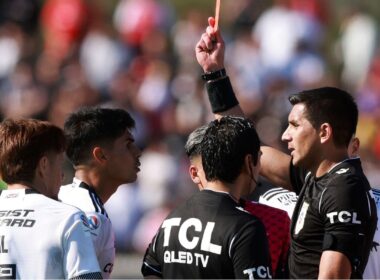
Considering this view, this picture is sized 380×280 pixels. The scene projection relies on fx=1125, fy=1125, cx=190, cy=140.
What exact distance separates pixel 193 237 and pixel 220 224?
148 mm

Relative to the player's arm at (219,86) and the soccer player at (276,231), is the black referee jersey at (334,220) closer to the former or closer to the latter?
the soccer player at (276,231)

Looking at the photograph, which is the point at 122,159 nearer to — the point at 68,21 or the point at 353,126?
the point at 353,126

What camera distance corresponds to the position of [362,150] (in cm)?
1279

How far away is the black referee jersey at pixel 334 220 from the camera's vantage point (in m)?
5.25

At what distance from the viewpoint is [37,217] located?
16.2 feet

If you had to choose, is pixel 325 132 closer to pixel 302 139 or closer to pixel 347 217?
pixel 302 139

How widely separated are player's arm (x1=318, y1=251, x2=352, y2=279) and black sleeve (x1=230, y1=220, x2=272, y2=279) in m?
0.45

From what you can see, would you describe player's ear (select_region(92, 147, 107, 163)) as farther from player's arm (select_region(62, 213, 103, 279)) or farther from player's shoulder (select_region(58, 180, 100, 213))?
player's arm (select_region(62, 213, 103, 279))

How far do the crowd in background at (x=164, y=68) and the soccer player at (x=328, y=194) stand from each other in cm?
665

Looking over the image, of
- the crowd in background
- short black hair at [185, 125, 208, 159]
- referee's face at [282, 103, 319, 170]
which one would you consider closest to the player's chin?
referee's face at [282, 103, 319, 170]

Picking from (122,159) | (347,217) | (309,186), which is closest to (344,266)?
(347,217)

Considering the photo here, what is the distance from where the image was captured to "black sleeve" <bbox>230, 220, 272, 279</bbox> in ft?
15.6

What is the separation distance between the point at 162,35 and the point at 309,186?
8.94 metres

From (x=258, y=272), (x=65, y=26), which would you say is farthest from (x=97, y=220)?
(x=65, y=26)
